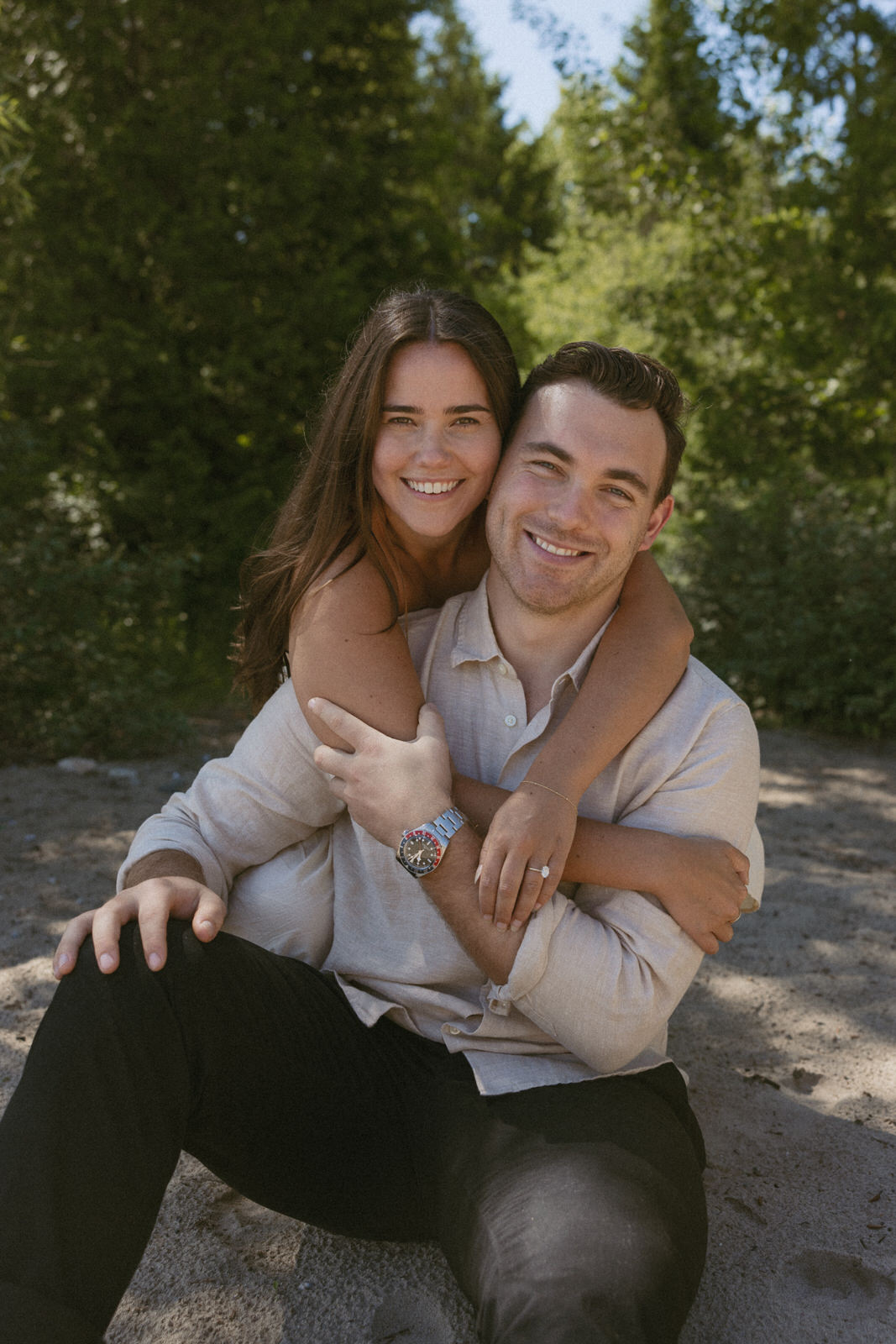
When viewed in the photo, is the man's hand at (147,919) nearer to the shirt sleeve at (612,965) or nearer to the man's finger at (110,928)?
the man's finger at (110,928)

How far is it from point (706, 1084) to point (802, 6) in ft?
22.8

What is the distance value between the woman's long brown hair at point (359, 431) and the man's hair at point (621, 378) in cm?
12

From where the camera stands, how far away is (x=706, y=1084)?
284 cm

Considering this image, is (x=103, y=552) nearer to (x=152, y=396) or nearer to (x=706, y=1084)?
(x=152, y=396)

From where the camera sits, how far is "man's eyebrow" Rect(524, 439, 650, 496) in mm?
2252

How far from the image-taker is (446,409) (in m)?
2.33

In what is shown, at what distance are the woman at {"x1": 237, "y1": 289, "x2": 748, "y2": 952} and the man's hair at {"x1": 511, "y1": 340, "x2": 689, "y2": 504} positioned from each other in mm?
125

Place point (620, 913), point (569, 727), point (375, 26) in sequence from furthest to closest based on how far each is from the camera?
point (375, 26), point (569, 727), point (620, 913)

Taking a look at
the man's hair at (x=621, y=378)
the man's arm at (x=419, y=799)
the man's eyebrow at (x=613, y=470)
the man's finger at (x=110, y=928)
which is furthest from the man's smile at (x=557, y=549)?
the man's finger at (x=110, y=928)

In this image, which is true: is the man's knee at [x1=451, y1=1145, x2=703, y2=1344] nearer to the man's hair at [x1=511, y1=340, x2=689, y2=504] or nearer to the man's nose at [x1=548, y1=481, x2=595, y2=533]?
the man's nose at [x1=548, y1=481, x2=595, y2=533]

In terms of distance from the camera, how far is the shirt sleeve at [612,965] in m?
1.84

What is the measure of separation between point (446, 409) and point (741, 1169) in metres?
1.79

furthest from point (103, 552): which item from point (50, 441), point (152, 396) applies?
point (152, 396)

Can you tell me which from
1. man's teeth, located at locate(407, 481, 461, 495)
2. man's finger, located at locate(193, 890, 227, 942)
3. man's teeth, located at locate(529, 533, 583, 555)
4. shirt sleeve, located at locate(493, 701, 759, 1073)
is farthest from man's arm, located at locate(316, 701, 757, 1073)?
man's teeth, located at locate(407, 481, 461, 495)
